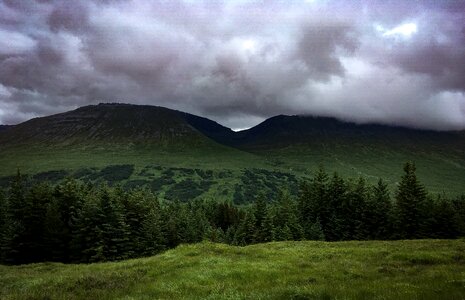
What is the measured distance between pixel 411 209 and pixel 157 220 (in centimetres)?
5031

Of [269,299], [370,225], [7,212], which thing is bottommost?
[370,225]

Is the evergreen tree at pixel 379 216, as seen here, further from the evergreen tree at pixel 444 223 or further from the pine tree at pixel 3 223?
the pine tree at pixel 3 223

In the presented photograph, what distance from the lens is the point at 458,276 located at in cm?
1788

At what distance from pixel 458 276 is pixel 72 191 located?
60379 millimetres

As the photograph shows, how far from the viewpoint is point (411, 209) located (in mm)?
69062

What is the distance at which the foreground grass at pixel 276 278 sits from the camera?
1532 cm

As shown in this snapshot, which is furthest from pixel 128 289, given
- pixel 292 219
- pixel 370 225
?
pixel 370 225

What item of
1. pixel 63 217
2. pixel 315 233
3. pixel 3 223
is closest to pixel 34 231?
pixel 63 217

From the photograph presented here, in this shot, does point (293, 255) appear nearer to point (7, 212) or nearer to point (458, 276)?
point (458, 276)

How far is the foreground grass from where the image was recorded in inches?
603

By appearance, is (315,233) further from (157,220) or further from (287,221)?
(157,220)

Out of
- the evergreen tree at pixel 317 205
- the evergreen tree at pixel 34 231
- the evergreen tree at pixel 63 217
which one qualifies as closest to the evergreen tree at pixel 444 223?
the evergreen tree at pixel 317 205

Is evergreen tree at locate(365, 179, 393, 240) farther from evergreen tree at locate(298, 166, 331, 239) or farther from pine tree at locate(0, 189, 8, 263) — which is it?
pine tree at locate(0, 189, 8, 263)

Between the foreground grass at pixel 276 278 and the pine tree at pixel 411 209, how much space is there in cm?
3820
